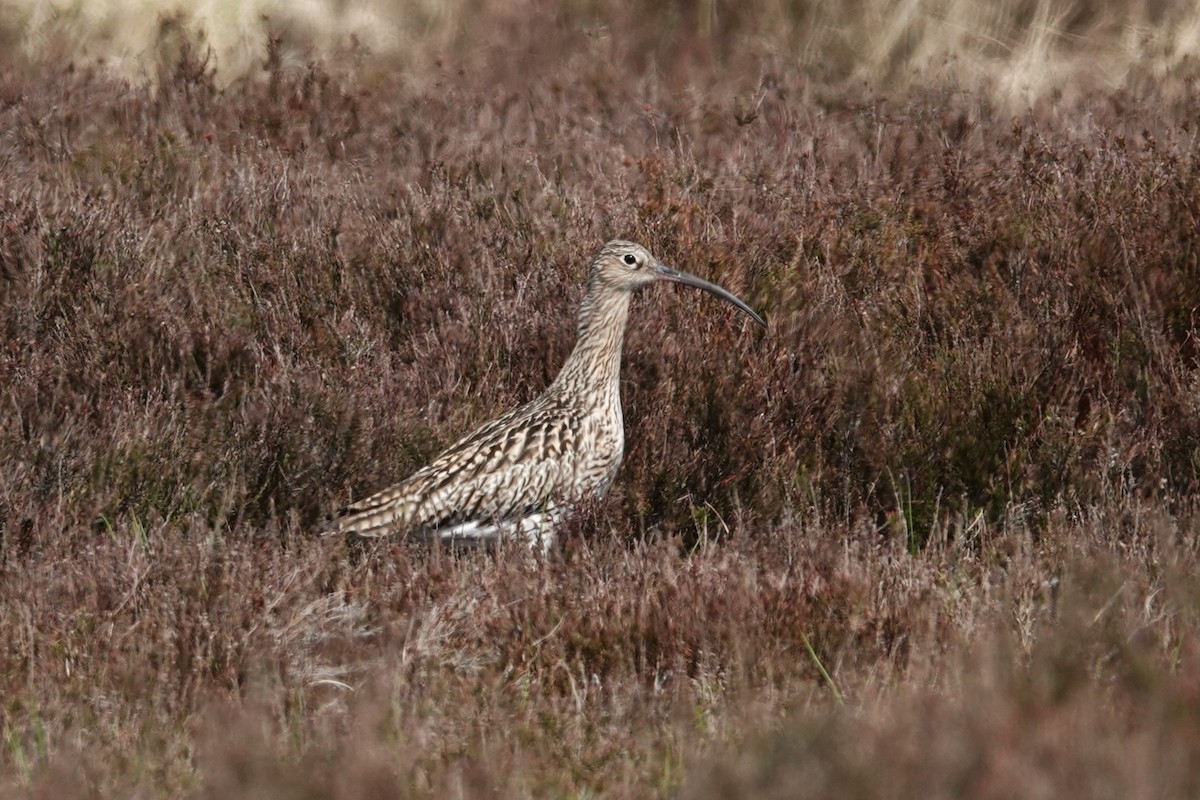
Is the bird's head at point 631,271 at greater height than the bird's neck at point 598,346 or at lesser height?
greater

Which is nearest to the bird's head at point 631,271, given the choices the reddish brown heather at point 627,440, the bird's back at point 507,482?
the reddish brown heather at point 627,440

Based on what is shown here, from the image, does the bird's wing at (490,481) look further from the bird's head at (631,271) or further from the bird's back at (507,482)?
the bird's head at (631,271)

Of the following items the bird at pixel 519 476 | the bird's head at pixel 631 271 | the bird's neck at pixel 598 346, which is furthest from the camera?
the bird's head at pixel 631 271

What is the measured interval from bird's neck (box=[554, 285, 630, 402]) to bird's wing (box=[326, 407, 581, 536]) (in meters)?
0.21

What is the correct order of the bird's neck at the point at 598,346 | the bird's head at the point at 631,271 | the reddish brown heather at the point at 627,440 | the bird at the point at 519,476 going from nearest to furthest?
the reddish brown heather at the point at 627,440
the bird at the point at 519,476
the bird's neck at the point at 598,346
the bird's head at the point at 631,271

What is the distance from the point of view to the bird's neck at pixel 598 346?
577cm

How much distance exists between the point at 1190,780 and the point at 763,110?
23.6ft

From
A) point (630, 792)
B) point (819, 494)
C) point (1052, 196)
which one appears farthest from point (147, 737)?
point (1052, 196)

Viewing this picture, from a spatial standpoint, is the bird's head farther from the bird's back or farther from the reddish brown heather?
the bird's back

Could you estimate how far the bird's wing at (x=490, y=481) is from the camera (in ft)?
17.6

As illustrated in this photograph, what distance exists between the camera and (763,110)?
30.8ft

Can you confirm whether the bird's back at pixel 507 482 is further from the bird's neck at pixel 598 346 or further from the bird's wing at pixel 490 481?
the bird's neck at pixel 598 346

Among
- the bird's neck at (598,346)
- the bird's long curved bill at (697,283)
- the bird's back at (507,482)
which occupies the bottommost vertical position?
the bird's back at (507,482)

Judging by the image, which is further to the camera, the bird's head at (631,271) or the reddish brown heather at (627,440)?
the bird's head at (631,271)
